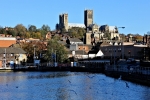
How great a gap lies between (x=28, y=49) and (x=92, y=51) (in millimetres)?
31731

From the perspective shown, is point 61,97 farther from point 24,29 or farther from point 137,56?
point 24,29

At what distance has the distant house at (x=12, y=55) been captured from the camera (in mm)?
114688

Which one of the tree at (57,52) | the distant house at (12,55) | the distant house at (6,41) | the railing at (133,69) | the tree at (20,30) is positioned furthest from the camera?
the tree at (20,30)

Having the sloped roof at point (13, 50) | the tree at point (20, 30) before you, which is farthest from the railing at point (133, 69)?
the tree at point (20, 30)

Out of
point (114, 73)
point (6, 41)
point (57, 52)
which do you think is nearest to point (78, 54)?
point (57, 52)

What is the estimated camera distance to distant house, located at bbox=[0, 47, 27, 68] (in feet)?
376

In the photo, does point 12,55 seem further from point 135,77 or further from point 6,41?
point 135,77

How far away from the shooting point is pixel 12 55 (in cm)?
11756

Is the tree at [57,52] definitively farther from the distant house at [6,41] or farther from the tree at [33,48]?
the distant house at [6,41]

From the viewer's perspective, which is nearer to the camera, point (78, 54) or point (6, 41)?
point (78, 54)

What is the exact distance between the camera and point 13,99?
39906 mm

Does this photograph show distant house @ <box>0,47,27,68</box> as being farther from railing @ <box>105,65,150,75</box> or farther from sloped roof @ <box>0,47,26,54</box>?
railing @ <box>105,65,150,75</box>

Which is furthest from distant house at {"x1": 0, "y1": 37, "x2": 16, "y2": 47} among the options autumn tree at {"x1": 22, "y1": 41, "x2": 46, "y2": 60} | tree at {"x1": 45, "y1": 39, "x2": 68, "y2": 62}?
tree at {"x1": 45, "y1": 39, "x2": 68, "y2": 62}

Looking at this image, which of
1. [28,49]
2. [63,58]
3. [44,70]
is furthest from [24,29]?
[44,70]
